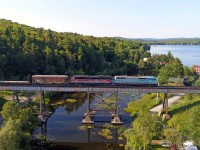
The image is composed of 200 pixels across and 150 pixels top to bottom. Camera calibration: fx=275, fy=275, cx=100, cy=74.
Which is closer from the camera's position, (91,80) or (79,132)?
(79,132)

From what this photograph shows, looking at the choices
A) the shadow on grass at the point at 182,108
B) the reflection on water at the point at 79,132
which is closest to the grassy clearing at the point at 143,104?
the reflection on water at the point at 79,132

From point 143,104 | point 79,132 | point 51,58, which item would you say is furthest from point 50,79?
point 51,58

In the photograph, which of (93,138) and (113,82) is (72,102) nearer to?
(113,82)

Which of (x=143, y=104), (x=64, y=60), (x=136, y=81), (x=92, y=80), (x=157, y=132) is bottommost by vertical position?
(x=143, y=104)

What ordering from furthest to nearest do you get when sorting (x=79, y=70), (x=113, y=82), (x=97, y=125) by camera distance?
1. (x=79, y=70)
2. (x=113, y=82)
3. (x=97, y=125)

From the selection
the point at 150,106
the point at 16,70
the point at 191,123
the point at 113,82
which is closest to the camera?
the point at 191,123

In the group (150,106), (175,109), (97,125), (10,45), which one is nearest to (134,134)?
(97,125)

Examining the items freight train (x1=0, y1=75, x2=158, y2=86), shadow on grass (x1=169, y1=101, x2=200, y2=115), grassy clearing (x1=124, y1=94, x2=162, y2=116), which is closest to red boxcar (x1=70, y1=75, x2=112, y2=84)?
freight train (x1=0, y1=75, x2=158, y2=86)

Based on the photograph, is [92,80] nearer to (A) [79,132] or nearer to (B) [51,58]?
(A) [79,132]
